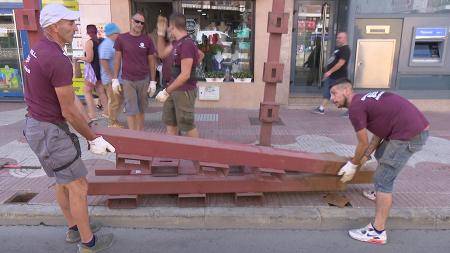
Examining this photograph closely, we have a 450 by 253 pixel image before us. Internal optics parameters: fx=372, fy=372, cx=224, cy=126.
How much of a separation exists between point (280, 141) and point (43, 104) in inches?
150

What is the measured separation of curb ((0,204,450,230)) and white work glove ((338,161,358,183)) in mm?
366

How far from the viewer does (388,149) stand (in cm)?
316

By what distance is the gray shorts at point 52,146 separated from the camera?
2740 millimetres

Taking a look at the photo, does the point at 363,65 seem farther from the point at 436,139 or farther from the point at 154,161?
the point at 154,161

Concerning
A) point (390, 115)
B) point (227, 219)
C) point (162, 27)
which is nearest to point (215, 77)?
point (162, 27)

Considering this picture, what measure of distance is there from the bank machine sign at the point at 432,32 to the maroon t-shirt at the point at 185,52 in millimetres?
5760

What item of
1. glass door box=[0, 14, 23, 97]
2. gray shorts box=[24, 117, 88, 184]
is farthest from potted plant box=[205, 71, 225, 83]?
gray shorts box=[24, 117, 88, 184]

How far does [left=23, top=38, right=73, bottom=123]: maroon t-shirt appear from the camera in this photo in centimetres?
255

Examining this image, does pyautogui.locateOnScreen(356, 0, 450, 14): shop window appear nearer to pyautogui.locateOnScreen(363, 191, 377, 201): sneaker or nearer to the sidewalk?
the sidewalk

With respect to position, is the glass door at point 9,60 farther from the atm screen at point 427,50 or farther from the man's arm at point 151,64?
the atm screen at point 427,50

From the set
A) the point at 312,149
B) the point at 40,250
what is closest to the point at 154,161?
the point at 40,250

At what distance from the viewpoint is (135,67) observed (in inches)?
209

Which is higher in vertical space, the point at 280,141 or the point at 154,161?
the point at 154,161

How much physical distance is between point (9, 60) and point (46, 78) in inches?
282
